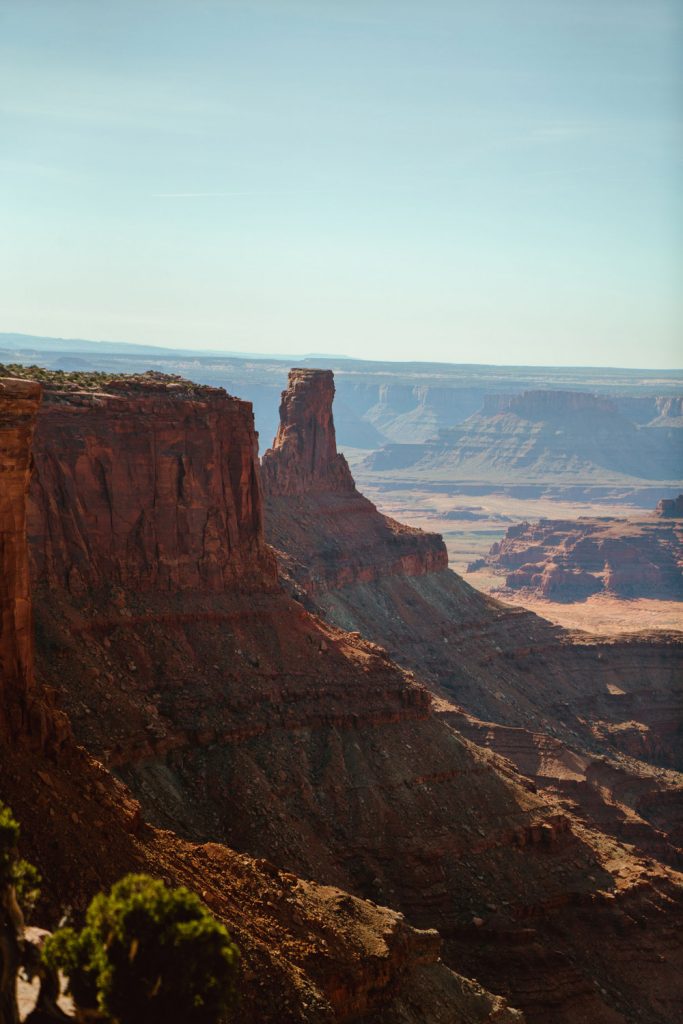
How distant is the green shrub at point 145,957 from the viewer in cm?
2953

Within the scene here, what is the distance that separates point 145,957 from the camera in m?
29.5

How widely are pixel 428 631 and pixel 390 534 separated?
12.6 m

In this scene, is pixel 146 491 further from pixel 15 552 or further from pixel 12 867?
pixel 12 867

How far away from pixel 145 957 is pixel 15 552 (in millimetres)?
16799

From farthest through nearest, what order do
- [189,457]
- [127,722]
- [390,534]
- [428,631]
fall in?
[390,534]
[428,631]
[189,457]
[127,722]

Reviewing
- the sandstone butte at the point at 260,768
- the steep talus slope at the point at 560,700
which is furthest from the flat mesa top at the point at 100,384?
the steep talus slope at the point at 560,700

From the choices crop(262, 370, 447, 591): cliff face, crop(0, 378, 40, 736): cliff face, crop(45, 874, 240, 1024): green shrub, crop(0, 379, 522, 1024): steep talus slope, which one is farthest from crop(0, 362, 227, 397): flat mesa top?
crop(45, 874, 240, 1024): green shrub

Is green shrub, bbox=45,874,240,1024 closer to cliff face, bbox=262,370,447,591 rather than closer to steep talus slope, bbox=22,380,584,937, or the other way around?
steep talus slope, bbox=22,380,584,937

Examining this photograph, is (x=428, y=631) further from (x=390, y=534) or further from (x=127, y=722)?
(x=127, y=722)

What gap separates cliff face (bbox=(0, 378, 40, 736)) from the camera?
42531 mm

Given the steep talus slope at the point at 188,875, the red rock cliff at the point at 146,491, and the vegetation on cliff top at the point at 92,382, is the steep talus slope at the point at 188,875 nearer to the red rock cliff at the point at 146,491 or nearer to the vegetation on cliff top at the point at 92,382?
the red rock cliff at the point at 146,491

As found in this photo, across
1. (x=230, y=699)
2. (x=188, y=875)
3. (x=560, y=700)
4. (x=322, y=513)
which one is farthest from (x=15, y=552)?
(x=322, y=513)

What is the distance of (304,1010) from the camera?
4194 cm

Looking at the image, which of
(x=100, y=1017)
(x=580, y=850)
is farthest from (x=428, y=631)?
(x=100, y=1017)
